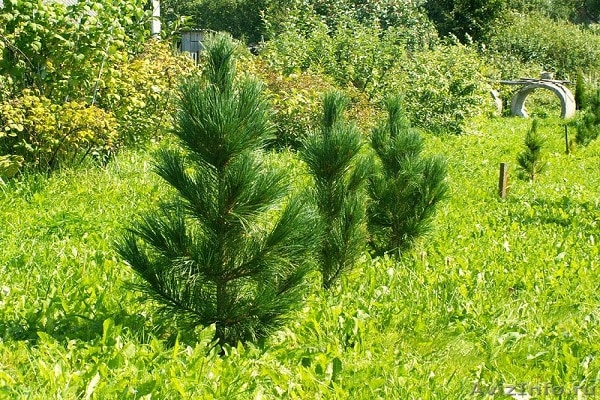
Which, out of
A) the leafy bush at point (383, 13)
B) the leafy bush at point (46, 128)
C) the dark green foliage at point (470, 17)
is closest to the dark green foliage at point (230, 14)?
the dark green foliage at point (470, 17)

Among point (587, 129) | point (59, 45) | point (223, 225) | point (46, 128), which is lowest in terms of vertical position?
point (587, 129)

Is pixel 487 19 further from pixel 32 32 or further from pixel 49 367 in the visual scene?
pixel 49 367

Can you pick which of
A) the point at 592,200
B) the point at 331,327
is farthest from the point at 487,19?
the point at 331,327

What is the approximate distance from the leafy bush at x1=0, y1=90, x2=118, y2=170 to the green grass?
0.57 meters

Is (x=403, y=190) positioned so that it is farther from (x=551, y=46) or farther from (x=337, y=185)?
A: (x=551, y=46)

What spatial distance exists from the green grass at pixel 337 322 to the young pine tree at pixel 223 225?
0.22 metres

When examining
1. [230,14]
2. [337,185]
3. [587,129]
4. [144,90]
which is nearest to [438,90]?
[587,129]

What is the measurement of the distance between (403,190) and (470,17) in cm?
3084

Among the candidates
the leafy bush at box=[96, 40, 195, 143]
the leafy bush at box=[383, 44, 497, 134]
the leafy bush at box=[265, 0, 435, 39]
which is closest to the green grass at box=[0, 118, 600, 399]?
the leafy bush at box=[96, 40, 195, 143]

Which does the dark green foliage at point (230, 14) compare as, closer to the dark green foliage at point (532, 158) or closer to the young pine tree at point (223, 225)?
the dark green foliage at point (532, 158)

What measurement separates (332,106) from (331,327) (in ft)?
4.53

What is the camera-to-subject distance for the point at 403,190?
5734 millimetres

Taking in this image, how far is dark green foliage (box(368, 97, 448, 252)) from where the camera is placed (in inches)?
226

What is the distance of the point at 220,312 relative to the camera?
12.5ft
